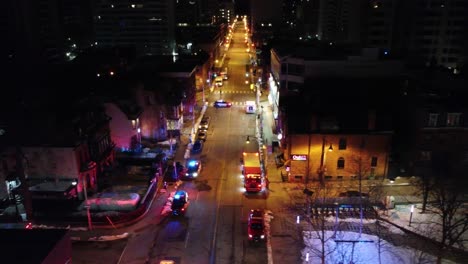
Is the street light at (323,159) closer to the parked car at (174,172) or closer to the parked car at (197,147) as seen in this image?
the parked car at (174,172)

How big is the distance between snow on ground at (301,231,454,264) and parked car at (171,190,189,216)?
485 inches

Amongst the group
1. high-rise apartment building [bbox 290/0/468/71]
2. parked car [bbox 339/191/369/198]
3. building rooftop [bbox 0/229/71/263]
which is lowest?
parked car [bbox 339/191/369/198]

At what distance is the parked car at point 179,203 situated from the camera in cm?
3850

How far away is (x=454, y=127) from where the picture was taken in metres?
42.8

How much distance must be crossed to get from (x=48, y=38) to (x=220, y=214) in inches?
4758

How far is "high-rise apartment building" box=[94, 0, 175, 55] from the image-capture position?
147625 millimetres

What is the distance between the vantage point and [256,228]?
112 ft

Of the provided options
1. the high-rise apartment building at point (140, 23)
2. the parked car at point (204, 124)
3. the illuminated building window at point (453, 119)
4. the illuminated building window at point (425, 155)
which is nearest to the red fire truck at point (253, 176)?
the illuminated building window at point (425, 155)

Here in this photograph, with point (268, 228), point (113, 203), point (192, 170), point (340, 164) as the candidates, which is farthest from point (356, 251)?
point (113, 203)

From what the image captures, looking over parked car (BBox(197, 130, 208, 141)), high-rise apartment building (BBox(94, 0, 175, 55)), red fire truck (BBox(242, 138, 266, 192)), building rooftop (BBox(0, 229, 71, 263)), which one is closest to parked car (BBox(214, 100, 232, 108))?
parked car (BBox(197, 130, 208, 141))

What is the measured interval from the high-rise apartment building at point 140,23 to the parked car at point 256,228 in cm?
12239

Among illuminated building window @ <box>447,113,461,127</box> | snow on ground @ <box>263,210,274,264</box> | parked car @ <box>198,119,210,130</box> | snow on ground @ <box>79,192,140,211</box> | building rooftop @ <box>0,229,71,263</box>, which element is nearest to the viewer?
building rooftop @ <box>0,229,71,263</box>

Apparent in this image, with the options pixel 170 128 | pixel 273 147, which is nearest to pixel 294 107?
pixel 273 147

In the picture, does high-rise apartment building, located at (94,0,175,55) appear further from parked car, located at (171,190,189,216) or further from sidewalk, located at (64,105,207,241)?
parked car, located at (171,190,189,216)
